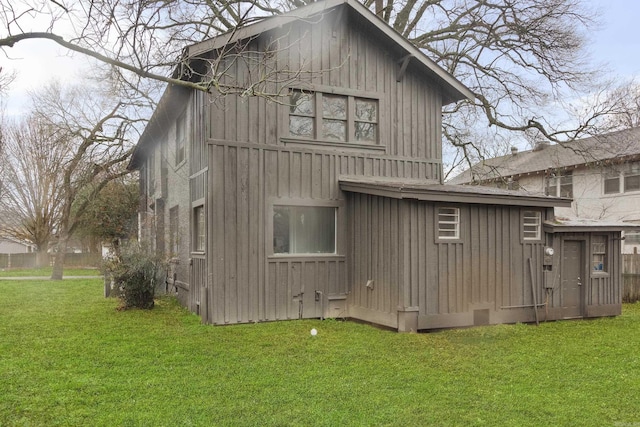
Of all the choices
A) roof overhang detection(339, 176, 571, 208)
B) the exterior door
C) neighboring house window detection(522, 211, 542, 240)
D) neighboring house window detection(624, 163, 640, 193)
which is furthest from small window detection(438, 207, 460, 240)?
neighboring house window detection(624, 163, 640, 193)

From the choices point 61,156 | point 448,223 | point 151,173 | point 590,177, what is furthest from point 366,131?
point 61,156

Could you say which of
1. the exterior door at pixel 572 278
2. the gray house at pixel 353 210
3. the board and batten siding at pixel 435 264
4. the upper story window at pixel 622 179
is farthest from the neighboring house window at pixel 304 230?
the upper story window at pixel 622 179

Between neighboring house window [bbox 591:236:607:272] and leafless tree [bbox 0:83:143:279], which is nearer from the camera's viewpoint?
neighboring house window [bbox 591:236:607:272]

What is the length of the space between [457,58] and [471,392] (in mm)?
14910

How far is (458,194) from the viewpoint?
9.58 metres

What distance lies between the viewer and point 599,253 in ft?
38.3

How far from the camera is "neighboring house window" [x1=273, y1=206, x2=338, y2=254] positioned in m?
10.5

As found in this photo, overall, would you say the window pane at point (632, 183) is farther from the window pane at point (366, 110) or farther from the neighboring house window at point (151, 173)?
the neighboring house window at point (151, 173)

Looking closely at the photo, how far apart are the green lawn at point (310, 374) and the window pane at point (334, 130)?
4.16m

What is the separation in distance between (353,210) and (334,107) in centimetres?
242

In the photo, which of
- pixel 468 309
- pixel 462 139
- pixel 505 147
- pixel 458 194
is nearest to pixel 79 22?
pixel 458 194

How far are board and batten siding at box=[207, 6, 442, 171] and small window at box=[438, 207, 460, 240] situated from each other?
92.6 inches

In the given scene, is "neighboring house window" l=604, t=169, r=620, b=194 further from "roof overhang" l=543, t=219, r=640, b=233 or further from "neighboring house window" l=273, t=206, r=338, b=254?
"neighboring house window" l=273, t=206, r=338, b=254

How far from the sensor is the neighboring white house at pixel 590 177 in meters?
19.7
